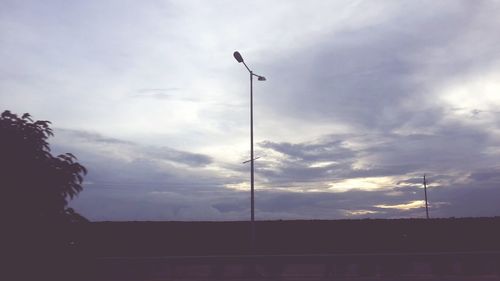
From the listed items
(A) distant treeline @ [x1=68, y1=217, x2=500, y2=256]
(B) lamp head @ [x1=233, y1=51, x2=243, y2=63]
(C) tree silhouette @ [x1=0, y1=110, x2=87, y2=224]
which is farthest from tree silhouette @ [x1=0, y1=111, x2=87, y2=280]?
(A) distant treeline @ [x1=68, y1=217, x2=500, y2=256]

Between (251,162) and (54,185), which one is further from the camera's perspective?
(251,162)

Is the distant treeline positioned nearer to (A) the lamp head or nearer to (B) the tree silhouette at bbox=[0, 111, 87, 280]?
(A) the lamp head

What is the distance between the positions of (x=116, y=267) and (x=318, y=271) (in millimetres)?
7868

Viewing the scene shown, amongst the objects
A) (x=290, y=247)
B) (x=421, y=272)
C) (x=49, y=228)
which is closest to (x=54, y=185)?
(x=49, y=228)

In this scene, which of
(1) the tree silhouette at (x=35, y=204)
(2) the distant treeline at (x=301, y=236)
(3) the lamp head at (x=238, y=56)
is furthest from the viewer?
(2) the distant treeline at (x=301, y=236)

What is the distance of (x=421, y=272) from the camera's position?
17219mm

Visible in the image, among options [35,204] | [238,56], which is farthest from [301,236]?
[35,204]

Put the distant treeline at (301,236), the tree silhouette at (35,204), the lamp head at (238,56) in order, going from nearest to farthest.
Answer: the tree silhouette at (35,204), the lamp head at (238,56), the distant treeline at (301,236)

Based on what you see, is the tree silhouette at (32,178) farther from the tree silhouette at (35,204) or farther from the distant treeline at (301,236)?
the distant treeline at (301,236)

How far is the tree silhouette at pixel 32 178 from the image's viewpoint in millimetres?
6434

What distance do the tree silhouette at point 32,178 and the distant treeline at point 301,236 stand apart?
21542 millimetres

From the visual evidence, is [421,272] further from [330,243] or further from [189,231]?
[189,231]

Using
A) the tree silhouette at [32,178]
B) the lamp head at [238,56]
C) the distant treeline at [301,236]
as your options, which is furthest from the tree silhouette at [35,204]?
the distant treeline at [301,236]

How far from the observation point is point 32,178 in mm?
6590
